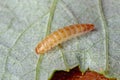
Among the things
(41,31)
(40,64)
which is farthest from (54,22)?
(40,64)

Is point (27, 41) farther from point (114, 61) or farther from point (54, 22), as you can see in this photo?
point (114, 61)

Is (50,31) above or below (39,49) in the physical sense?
above

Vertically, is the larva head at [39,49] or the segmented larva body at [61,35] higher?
the segmented larva body at [61,35]

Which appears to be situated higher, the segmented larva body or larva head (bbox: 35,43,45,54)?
the segmented larva body
